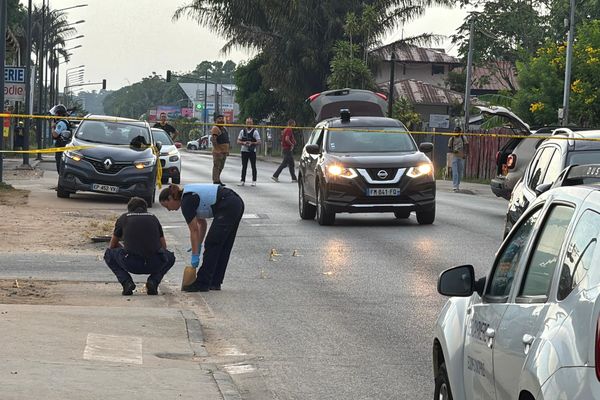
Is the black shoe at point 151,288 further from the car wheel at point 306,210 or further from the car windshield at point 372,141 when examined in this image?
the car wheel at point 306,210

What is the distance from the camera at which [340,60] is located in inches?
2589

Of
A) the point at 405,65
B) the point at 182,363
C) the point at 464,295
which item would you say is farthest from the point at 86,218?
the point at 405,65

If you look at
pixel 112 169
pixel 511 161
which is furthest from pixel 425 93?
pixel 511 161

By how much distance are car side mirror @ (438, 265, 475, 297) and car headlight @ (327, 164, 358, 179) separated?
53.9 feet

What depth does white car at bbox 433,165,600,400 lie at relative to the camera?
4492 mm

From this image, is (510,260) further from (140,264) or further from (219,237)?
(219,237)

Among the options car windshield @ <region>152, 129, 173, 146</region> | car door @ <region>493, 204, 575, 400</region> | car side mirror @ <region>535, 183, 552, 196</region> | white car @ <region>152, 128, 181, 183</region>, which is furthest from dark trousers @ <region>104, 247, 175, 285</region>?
car windshield @ <region>152, 129, 173, 146</region>

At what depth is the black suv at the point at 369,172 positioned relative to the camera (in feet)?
74.6

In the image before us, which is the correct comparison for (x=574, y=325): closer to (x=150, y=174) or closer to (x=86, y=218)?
(x=86, y=218)

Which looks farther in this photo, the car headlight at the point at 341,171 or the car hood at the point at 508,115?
the car headlight at the point at 341,171

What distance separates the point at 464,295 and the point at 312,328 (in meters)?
5.92

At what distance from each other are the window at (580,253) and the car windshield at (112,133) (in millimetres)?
23998

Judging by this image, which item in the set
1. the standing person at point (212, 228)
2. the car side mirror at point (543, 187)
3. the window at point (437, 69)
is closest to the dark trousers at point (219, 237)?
the standing person at point (212, 228)

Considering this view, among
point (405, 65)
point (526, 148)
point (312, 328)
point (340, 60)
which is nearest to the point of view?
point (312, 328)
